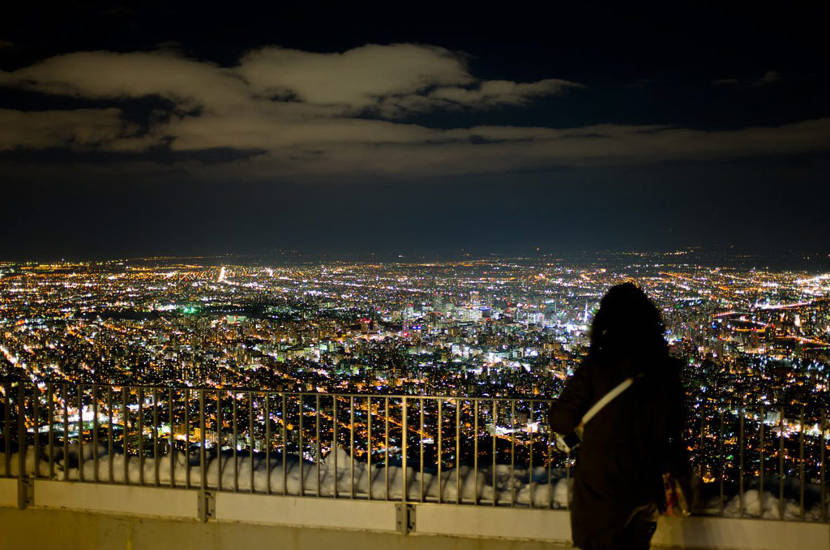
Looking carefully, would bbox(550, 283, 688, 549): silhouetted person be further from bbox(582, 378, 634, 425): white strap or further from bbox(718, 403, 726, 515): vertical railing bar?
bbox(718, 403, 726, 515): vertical railing bar

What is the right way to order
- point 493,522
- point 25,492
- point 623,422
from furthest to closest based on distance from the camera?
point 25,492 → point 493,522 → point 623,422

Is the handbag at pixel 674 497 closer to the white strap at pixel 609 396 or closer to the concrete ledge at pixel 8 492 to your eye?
the white strap at pixel 609 396

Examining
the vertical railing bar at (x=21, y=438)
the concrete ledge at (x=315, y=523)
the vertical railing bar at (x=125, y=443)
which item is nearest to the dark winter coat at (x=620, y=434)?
the concrete ledge at (x=315, y=523)

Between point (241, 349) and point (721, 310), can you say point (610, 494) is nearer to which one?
point (241, 349)

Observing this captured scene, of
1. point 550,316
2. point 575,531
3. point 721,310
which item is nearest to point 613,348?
point 575,531

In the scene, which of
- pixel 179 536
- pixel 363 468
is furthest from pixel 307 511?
pixel 179 536

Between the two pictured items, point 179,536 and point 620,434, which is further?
point 179,536

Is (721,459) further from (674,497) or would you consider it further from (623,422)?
(623,422)

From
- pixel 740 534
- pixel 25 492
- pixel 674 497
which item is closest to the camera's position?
pixel 674 497
